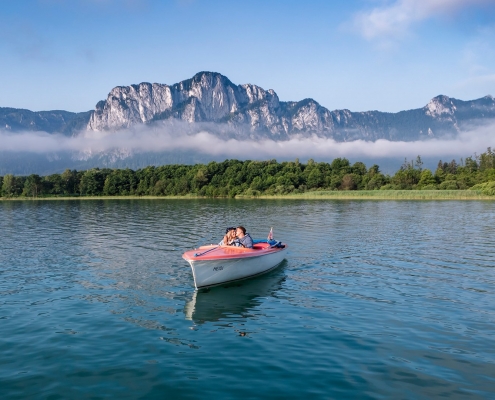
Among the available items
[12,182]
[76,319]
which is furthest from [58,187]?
[76,319]

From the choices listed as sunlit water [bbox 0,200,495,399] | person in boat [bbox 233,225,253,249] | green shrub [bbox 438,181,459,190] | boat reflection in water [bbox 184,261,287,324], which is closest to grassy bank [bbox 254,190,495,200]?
green shrub [bbox 438,181,459,190]

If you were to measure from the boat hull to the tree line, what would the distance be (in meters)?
111

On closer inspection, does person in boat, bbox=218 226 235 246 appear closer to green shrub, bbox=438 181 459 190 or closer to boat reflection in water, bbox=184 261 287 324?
boat reflection in water, bbox=184 261 287 324

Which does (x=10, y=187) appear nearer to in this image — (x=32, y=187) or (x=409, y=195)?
(x=32, y=187)

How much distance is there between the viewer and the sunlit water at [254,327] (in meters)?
10.2

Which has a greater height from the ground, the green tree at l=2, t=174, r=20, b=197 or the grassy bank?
the green tree at l=2, t=174, r=20, b=197

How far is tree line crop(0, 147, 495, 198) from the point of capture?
463 ft

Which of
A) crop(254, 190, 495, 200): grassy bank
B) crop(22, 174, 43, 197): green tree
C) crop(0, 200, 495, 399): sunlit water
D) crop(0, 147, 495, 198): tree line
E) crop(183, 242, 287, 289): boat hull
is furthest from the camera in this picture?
crop(22, 174, 43, 197): green tree

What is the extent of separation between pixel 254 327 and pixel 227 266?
580 cm

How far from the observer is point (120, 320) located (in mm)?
14836

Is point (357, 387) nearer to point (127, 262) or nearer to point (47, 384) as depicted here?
point (47, 384)

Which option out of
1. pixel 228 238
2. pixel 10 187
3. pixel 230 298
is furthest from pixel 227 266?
pixel 10 187

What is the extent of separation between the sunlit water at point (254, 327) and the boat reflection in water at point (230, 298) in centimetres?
8

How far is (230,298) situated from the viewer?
59.6 feet
